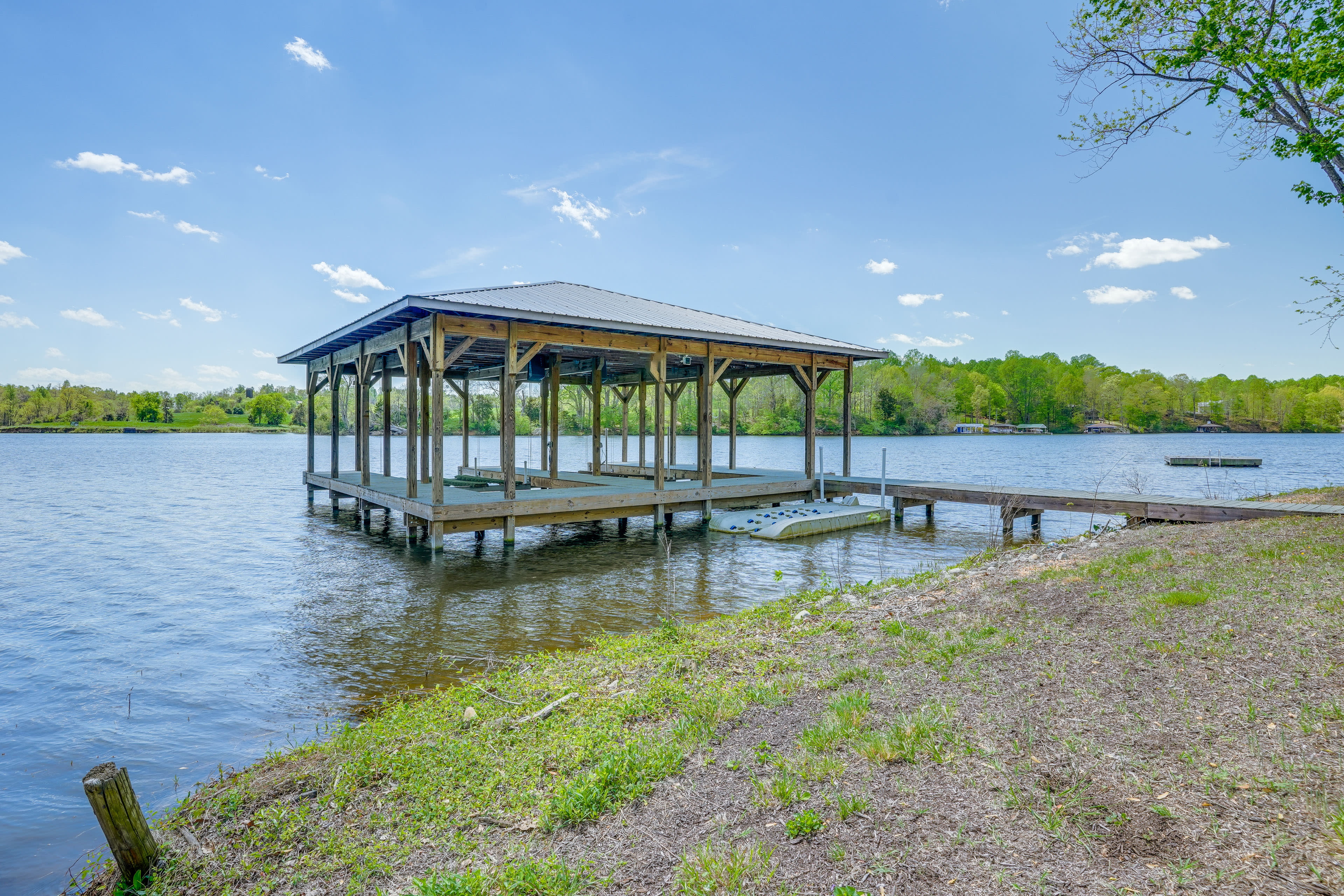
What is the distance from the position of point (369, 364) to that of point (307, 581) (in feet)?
21.6

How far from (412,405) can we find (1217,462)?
1498 inches

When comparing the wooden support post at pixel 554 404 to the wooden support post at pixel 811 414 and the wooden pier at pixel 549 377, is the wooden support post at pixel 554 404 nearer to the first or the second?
the wooden pier at pixel 549 377

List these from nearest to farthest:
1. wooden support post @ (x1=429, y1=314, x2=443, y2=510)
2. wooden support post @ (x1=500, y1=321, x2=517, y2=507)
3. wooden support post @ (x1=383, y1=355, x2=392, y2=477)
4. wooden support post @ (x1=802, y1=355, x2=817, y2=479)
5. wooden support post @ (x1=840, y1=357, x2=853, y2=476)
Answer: wooden support post @ (x1=429, y1=314, x2=443, y2=510) → wooden support post @ (x1=500, y1=321, x2=517, y2=507) → wooden support post @ (x1=383, y1=355, x2=392, y2=477) → wooden support post @ (x1=802, y1=355, x2=817, y2=479) → wooden support post @ (x1=840, y1=357, x2=853, y2=476)

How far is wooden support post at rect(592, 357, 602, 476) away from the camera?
16.7 m

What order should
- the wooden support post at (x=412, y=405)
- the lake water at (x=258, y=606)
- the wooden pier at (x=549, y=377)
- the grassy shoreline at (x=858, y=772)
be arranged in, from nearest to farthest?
the grassy shoreline at (x=858, y=772) → the lake water at (x=258, y=606) → the wooden pier at (x=549, y=377) → the wooden support post at (x=412, y=405)

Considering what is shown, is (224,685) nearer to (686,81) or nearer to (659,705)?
(659,705)

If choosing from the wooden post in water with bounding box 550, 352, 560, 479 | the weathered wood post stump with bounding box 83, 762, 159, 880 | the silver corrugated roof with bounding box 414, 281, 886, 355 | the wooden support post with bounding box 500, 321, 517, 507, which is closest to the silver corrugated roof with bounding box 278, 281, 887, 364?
the silver corrugated roof with bounding box 414, 281, 886, 355

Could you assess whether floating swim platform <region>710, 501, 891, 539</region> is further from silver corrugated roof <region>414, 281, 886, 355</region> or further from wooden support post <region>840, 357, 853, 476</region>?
silver corrugated roof <region>414, 281, 886, 355</region>

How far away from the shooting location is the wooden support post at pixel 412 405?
12180mm

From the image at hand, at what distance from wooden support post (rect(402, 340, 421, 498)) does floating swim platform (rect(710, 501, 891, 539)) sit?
6449 mm

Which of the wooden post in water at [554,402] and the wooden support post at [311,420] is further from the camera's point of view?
the wooden support post at [311,420]

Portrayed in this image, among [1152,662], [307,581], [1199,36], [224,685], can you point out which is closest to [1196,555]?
[1152,662]

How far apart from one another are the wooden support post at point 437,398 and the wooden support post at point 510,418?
1140mm

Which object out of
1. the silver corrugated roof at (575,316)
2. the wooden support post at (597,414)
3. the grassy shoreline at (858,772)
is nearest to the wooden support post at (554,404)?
the wooden support post at (597,414)
